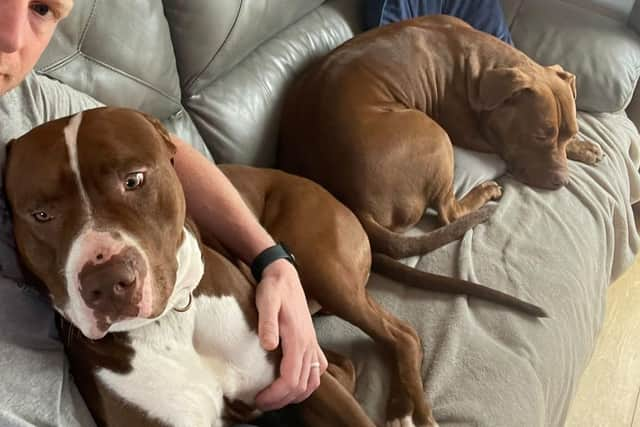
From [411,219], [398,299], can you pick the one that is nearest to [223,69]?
[411,219]

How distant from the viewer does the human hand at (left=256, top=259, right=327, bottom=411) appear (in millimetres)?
1531

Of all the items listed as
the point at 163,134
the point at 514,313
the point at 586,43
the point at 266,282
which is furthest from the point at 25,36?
the point at 586,43

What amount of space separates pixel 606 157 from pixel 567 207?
0.46 m

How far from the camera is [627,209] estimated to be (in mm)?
2664

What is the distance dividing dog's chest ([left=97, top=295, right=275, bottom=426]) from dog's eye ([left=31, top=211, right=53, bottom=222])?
0.27m

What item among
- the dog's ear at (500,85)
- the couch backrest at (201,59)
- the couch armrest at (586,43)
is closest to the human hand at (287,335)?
the couch backrest at (201,59)

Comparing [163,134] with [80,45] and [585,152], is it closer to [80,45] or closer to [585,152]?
[80,45]

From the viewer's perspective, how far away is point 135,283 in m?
1.21

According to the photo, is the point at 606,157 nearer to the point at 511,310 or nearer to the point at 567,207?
the point at 567,207

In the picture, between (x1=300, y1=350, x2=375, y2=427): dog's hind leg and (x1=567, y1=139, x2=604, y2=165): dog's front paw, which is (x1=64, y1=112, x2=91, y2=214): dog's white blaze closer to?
(x1=300, y1=350, x2=375, y2=427): dog's hind leg

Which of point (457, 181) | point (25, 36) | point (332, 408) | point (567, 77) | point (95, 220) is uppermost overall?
point (25, 36)

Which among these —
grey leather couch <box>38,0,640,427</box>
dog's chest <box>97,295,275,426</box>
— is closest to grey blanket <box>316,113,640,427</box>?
grey leather couch <box>38,0,640,427</box>

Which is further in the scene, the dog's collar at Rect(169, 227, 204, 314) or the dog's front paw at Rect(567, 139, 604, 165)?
the dog's front paw at Rect(567, 139, 604, 165)

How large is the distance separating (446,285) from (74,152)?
1161 millimetres
